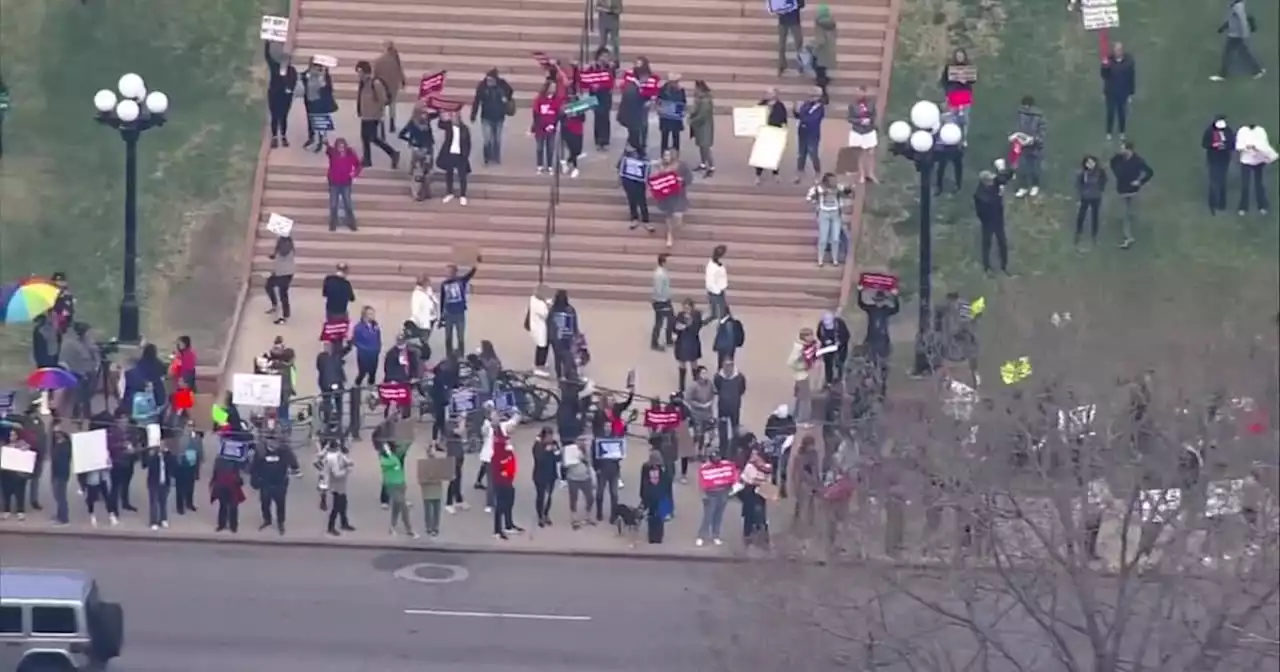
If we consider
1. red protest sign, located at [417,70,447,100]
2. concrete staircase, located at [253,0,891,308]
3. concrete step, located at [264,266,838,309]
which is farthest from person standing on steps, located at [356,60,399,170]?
concrete step, located at [264,266,838,309]

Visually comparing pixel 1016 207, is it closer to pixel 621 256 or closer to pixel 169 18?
pixel 621 256

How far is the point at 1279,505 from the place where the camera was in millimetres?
24719

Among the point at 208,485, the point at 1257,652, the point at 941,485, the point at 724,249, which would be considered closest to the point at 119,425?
the point at 208,485

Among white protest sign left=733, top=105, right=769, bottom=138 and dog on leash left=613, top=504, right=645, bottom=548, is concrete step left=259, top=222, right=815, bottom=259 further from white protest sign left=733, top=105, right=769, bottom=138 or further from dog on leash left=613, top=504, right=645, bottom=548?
dog on leash left=613, top=504, right=645, bottom=548

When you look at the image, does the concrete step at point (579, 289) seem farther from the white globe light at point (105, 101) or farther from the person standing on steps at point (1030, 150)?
the white globe light at point (105, 101)

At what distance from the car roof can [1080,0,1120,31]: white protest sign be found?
19519 mm

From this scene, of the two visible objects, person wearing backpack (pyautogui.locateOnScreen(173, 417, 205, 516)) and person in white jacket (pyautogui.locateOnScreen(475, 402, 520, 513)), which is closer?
person wearing backpack (pyautogui.locateOnScreen(173, 417, 205, 516))

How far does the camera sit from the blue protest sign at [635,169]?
41.5 metres

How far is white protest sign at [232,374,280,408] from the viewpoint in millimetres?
35125

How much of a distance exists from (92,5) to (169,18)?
4.09 ft

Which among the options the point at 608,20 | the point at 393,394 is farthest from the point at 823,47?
the point at 393,394

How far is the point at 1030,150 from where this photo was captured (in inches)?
1690

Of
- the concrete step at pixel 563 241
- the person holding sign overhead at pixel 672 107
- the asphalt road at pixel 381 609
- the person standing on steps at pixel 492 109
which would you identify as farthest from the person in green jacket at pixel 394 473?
the person holding sign overhead at pixel 672 107

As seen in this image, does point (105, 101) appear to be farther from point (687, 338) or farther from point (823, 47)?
point (823, 47)
